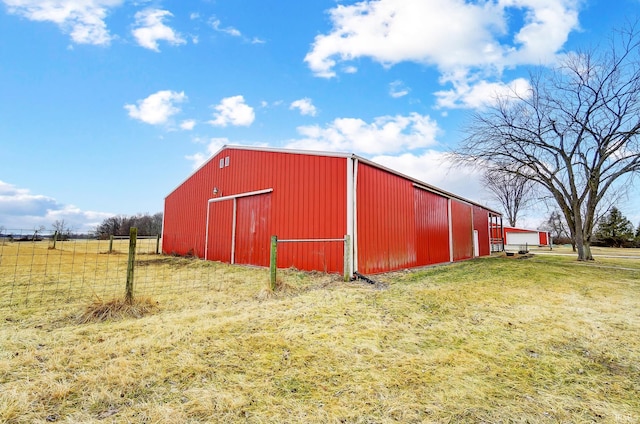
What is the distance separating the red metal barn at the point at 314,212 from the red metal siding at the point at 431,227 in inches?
1.5

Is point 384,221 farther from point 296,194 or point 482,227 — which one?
point 482,227

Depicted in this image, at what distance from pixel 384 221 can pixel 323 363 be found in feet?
21.0

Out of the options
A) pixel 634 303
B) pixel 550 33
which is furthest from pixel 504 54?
pixel 634 303

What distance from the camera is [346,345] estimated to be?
3049 millimetres

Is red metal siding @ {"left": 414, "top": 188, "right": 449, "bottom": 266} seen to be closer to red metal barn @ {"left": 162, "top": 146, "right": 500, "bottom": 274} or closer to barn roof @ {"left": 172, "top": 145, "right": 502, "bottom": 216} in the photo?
red metal barn @ {"left": 162, "top": 146, "right": 500, "bottom": 274}

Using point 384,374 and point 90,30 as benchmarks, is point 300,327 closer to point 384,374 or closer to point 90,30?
point 384,374

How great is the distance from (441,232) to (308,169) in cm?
717

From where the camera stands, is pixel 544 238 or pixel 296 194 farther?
pixel 544 238

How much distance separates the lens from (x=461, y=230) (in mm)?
14758

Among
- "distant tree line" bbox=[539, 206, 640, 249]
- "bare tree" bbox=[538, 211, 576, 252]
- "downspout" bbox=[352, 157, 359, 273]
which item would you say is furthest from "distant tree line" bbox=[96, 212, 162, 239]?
"bare tree" bbox=[538, 211, 576, 252]

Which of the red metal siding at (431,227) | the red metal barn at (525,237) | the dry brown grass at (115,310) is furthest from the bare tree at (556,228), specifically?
the dry brown grass at (115,310)

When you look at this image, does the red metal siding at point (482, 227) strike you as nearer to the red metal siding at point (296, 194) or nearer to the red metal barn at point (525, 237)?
the red metal siding at point (296, 194)

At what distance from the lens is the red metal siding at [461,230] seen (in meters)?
13.8

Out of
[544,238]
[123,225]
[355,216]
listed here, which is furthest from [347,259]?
[123,225]
